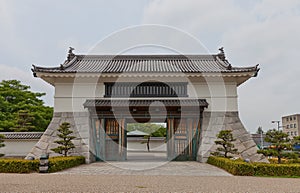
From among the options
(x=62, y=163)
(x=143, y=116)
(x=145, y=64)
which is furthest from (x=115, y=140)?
(x=145, y=64)

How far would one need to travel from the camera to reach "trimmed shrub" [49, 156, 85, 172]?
7.56m

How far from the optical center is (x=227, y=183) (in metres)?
5.78

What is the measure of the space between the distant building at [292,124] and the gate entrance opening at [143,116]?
38747mm

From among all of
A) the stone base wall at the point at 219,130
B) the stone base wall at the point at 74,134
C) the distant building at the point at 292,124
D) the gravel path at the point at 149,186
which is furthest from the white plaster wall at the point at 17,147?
the distant building at the point at 292,124

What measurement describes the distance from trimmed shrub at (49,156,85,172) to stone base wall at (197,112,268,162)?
16.9 ft

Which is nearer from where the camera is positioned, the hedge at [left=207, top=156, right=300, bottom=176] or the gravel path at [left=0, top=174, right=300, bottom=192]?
the gravel path at [left=0, top=174, right=300, bottom=192]

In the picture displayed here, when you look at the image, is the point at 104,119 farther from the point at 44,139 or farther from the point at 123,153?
the point at 44,139

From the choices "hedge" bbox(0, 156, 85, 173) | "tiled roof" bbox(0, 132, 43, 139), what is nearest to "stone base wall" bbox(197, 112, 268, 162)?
"hedge" bbox(0, 156, 85, 173)

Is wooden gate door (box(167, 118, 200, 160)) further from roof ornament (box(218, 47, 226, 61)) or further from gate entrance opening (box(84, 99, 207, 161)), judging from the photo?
roof ornament (box(218, 47, 226, 61))

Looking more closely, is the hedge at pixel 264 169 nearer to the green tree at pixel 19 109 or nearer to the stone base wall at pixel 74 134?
the stone base wall at pixel 74 134

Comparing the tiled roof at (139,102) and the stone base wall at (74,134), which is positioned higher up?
the tiled roof at (139,102)

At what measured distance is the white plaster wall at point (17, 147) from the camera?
11594mm

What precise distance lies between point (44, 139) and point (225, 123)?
7934mm

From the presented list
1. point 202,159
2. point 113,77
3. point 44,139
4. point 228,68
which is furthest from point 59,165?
point 228,68
